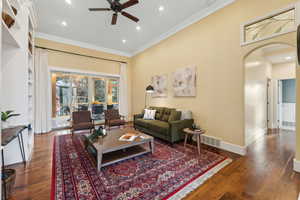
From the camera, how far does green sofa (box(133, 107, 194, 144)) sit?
3.20 meters

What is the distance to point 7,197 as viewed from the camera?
1.57 meters

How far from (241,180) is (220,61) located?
248 cm

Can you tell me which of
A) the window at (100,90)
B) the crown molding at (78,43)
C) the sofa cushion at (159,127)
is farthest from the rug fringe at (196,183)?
the crown molding at (78,43)

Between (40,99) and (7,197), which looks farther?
(40,99)

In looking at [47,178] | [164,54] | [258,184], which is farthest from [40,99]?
[258,184]

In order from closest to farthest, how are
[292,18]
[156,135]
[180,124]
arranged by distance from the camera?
[292,18]
[180,124]
[156,135]

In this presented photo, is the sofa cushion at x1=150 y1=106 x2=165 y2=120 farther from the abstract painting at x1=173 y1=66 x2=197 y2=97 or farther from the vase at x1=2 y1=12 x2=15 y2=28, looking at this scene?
the vase at x1=2 y1=12 x2=15 y2=28

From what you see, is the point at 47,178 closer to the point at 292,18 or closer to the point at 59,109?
the point at 59,109

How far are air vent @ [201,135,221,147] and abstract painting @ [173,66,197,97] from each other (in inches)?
47.5

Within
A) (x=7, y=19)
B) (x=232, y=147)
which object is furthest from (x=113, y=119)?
(x=232, y=147)

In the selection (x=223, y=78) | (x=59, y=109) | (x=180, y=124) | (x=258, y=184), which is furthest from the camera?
(x=59, y=109)

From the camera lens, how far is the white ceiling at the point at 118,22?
3148mm

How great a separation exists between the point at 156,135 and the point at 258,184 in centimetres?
229

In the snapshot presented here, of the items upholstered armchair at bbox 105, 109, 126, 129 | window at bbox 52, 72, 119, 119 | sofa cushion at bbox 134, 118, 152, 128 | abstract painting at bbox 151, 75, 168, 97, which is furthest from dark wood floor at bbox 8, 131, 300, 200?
window at bbox 52, 72, 119, 119
